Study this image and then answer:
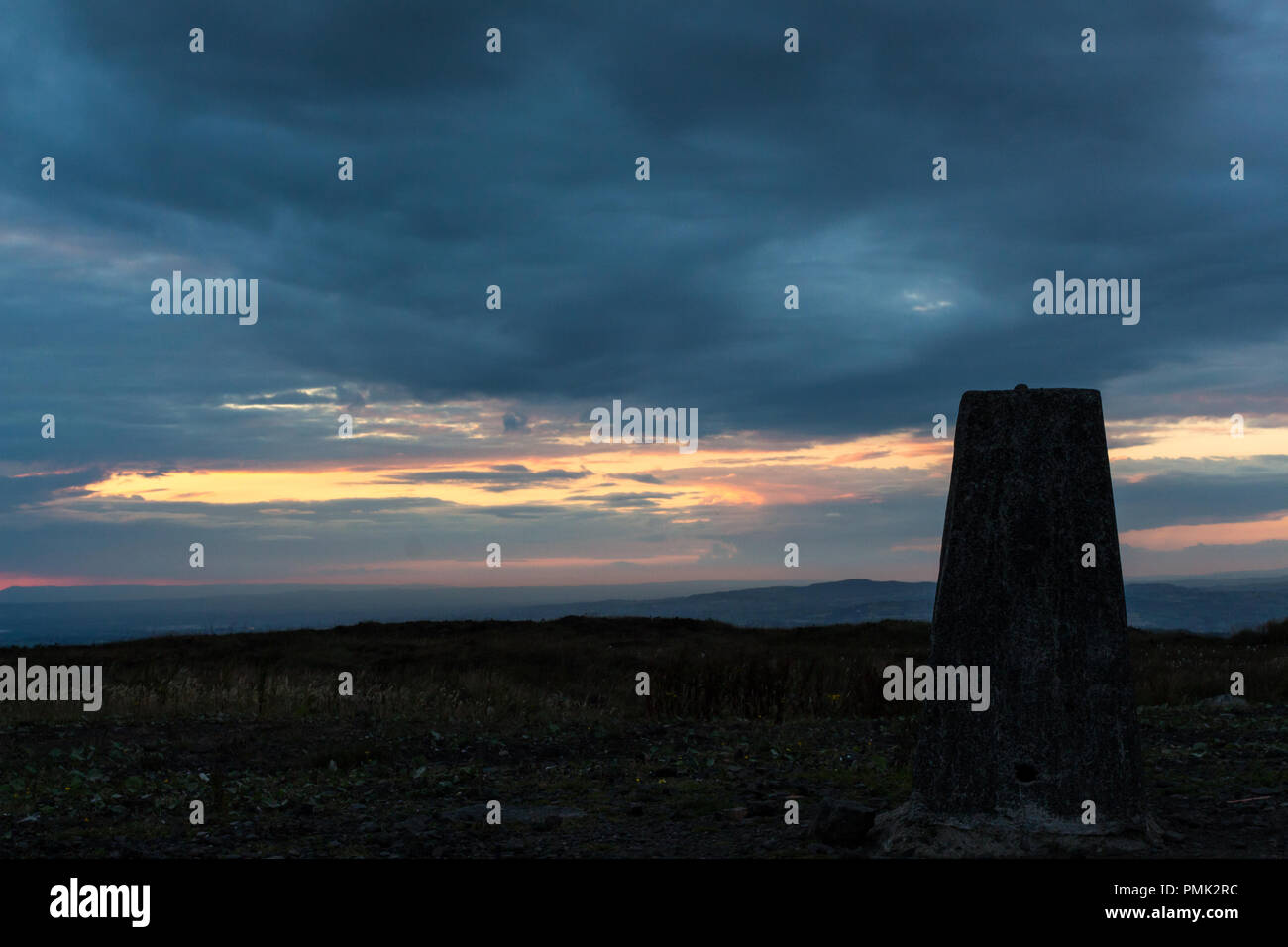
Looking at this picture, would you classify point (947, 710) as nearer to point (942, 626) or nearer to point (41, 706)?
point (942, 626)

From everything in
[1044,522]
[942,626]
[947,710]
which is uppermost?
[1044,522]

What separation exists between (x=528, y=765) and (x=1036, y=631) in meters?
5.37

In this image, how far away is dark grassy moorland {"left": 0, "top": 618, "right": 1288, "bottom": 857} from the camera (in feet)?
21.1

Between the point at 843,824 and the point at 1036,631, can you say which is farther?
the point at 843,824

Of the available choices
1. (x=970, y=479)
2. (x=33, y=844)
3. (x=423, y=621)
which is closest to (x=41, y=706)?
(x=33, y=844)

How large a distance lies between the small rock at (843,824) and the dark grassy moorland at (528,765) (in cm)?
13

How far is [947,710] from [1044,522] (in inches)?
48.7

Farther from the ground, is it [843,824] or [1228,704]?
[843,824]

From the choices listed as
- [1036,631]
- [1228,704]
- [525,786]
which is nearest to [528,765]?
[525,786]

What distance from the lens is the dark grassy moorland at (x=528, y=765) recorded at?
6.42 meters

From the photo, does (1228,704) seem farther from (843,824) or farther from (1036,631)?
(843,824)

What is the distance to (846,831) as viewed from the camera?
233 inches

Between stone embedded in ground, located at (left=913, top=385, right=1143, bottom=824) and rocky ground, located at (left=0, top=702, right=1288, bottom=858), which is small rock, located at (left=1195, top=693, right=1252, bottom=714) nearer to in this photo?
rocky ground, located at (left=0, top=702, right=1288, bottom=858)

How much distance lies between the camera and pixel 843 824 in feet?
19.5
